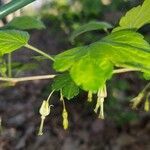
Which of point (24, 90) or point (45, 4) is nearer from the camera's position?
point (24, 90)

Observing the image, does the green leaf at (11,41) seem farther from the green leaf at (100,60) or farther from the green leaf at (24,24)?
the green leaf at (24,24)

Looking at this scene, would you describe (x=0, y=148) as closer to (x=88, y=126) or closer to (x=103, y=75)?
(x=88, y=126)

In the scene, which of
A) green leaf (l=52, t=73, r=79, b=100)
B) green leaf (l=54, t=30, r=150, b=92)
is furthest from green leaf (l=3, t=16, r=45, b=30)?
green leaf (l=54, t=30, r=150, b=92)

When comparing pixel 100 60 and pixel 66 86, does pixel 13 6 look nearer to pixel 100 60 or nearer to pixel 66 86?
pixel 66 86

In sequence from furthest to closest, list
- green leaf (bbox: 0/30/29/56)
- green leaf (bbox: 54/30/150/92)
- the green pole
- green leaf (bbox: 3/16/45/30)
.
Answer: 1. green leaf (bbox: 3/16/45/30)
2. the green pole
3. green leaf (bbox: 0/30/29/56)
4. green leaf (bbox: 54/30/150/92)

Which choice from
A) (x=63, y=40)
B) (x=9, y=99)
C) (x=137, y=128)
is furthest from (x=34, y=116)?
(x=63, y=40)

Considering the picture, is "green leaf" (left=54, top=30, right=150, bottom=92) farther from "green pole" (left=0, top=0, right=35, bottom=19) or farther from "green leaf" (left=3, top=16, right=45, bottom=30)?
"green leaf" (left=3, top=16, right=45, bottom=30)
